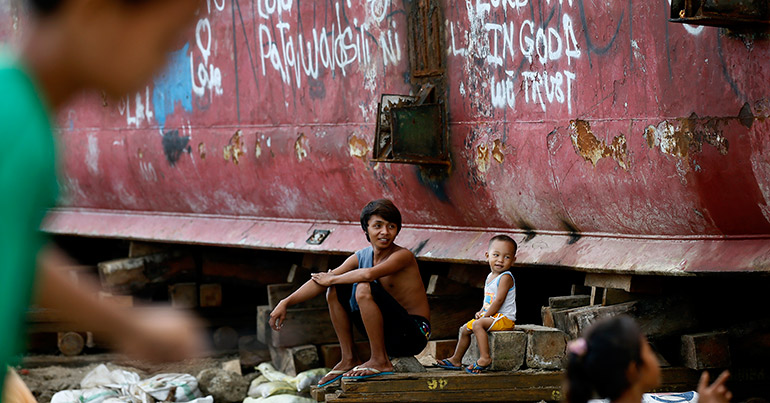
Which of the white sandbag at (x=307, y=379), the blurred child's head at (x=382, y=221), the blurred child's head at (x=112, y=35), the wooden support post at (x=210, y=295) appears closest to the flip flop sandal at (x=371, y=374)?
the blurred child's head at (x=382, y=221)

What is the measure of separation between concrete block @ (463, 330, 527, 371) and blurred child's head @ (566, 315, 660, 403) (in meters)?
2.38

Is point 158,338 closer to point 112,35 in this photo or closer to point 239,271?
point 112,35

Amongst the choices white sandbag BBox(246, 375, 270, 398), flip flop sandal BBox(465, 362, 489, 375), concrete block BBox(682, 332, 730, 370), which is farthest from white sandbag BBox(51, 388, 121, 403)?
concrete block BBox(682, 332, 730, 370)

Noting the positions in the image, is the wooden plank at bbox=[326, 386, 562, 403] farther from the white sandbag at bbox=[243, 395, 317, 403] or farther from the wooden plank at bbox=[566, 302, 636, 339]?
the white sandbag at bbox=[243, 395, 317, 403]

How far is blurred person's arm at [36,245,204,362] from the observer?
5.66 ft

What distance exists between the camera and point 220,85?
26.2 feet

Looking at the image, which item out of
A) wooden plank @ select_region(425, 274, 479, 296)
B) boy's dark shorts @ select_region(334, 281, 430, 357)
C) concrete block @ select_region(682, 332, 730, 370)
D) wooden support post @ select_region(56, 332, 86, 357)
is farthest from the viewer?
wooden support post @ select_region(56, 332, 86, 357)

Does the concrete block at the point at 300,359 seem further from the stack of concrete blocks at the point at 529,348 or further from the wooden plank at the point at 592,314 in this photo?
the wooden plank at the point at 592,314

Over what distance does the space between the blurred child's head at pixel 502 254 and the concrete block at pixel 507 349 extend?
37 cm

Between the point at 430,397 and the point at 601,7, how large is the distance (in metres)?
2.13

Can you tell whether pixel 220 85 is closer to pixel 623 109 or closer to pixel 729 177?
pixel 623 109

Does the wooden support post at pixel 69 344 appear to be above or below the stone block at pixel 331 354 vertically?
below

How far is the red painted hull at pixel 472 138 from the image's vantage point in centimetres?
467

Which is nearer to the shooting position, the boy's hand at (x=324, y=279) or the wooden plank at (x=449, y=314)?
the boy's hand at (x=324, y=279)
